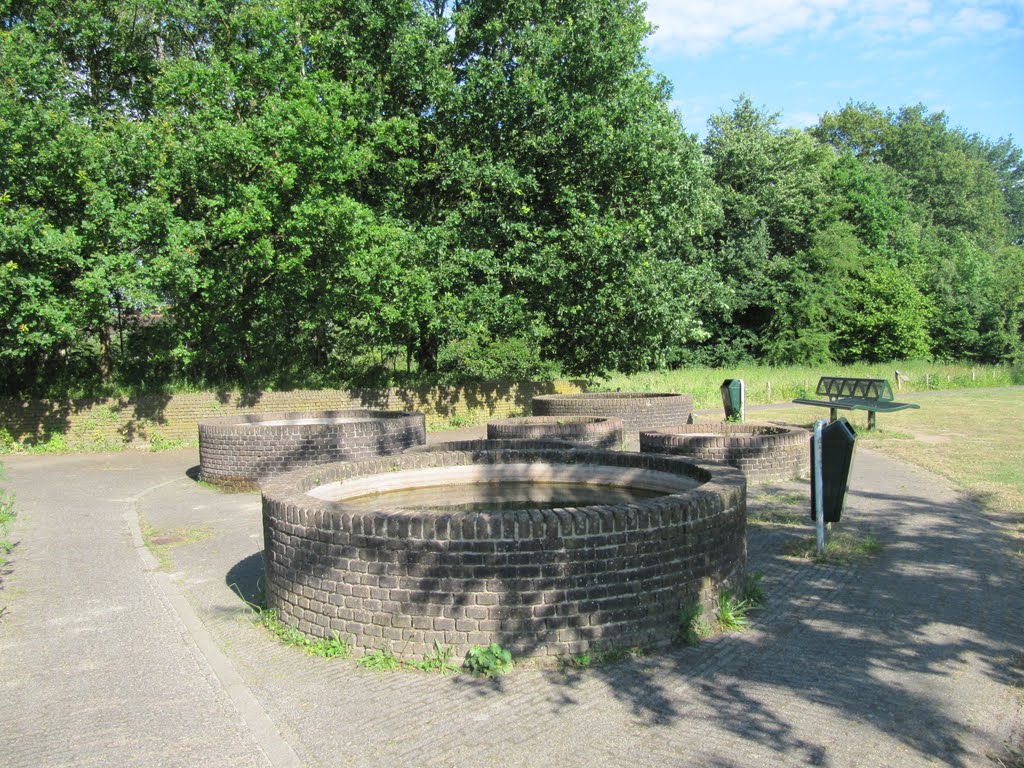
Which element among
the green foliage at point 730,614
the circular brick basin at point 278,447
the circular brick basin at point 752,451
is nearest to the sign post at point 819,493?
the green foliage at point 730,614

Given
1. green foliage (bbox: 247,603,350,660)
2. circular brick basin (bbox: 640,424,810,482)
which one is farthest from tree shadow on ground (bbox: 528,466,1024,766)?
circular brick basin (bbox: 640,424,810,482)

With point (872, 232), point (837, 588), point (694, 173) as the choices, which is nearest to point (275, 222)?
point (694, 173)

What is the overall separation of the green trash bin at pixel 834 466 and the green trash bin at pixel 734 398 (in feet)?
27.9

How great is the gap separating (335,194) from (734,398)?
33.7 feet

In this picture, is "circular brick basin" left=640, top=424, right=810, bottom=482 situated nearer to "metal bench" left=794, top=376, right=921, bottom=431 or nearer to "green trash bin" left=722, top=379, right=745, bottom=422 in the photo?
"green trash bin" left=722, top=379, right=745, bottom=422

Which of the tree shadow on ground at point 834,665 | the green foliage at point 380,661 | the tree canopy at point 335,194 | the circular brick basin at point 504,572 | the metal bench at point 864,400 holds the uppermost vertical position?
the tree canopy at point 335,194

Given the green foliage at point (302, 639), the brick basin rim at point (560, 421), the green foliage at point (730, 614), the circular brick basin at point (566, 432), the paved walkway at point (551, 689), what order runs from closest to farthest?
1. the paved walkway at point (551, 689)
2. the green foliage at point (302, 639)
3. the green foliage at point (730, 614)
4. the circular brick basin at point (566, 432)
5. the brick basin rim at point (560, 421)

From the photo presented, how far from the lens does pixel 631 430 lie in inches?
662

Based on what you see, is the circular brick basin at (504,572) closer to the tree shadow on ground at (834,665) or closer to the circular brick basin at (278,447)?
the tree shadow on ground at (834,665)

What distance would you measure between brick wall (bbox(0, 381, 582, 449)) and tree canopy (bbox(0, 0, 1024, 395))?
3.92 feet

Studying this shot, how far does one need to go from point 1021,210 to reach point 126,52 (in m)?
100

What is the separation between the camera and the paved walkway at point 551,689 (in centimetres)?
382

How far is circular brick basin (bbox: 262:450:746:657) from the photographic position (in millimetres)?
4777

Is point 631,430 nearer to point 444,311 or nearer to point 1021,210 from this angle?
point 444,311
